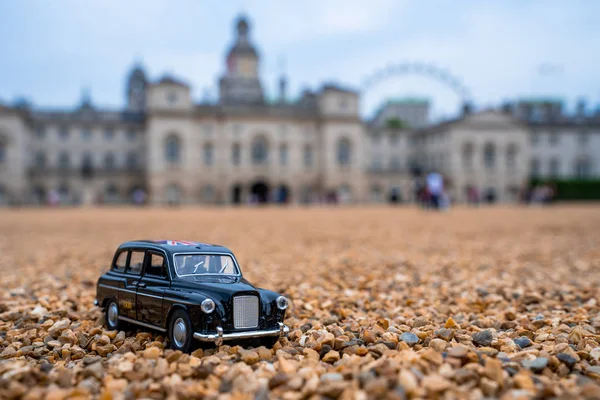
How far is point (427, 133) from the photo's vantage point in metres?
72.8

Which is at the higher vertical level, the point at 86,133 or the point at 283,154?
the point at 86,133

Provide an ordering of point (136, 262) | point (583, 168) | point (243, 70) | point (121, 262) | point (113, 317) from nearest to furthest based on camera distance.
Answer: point (136, 262) → point (113, 317) → point (121, 262) → point (583, 168) → point (243, 70)

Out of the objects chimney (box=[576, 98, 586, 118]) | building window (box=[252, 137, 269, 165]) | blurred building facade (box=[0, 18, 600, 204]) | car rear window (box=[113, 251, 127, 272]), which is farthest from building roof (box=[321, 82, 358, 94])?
car rear window (box=[113, 251, 127, 272])

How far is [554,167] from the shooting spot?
73750mm

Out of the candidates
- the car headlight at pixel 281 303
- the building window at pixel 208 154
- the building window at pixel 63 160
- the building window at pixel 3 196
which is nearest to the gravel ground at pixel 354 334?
the car headlight at pixel 281 303

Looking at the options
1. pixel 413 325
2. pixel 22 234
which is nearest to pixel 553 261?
pixel 413 325

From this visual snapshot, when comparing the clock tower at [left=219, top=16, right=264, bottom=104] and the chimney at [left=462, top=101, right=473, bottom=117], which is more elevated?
the clock tower at [left=219, top=16, right=264, bottom=104]

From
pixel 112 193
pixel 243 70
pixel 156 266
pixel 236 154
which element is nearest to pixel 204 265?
pixel 156 266

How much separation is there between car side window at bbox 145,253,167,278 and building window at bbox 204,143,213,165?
57.4 m

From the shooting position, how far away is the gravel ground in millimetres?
4281

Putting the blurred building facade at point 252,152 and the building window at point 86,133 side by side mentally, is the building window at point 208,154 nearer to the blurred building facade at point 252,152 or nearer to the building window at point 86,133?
the blurred building facade at point 252,152

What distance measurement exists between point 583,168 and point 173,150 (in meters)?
49.6

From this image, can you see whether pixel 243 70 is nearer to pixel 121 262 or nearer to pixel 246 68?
pixel 246 68

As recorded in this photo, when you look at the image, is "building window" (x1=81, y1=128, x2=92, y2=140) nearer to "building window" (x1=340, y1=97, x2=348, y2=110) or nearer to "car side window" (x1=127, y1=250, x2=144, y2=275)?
"building window" (x1=340, y1=97, x2=348, y2=110)
